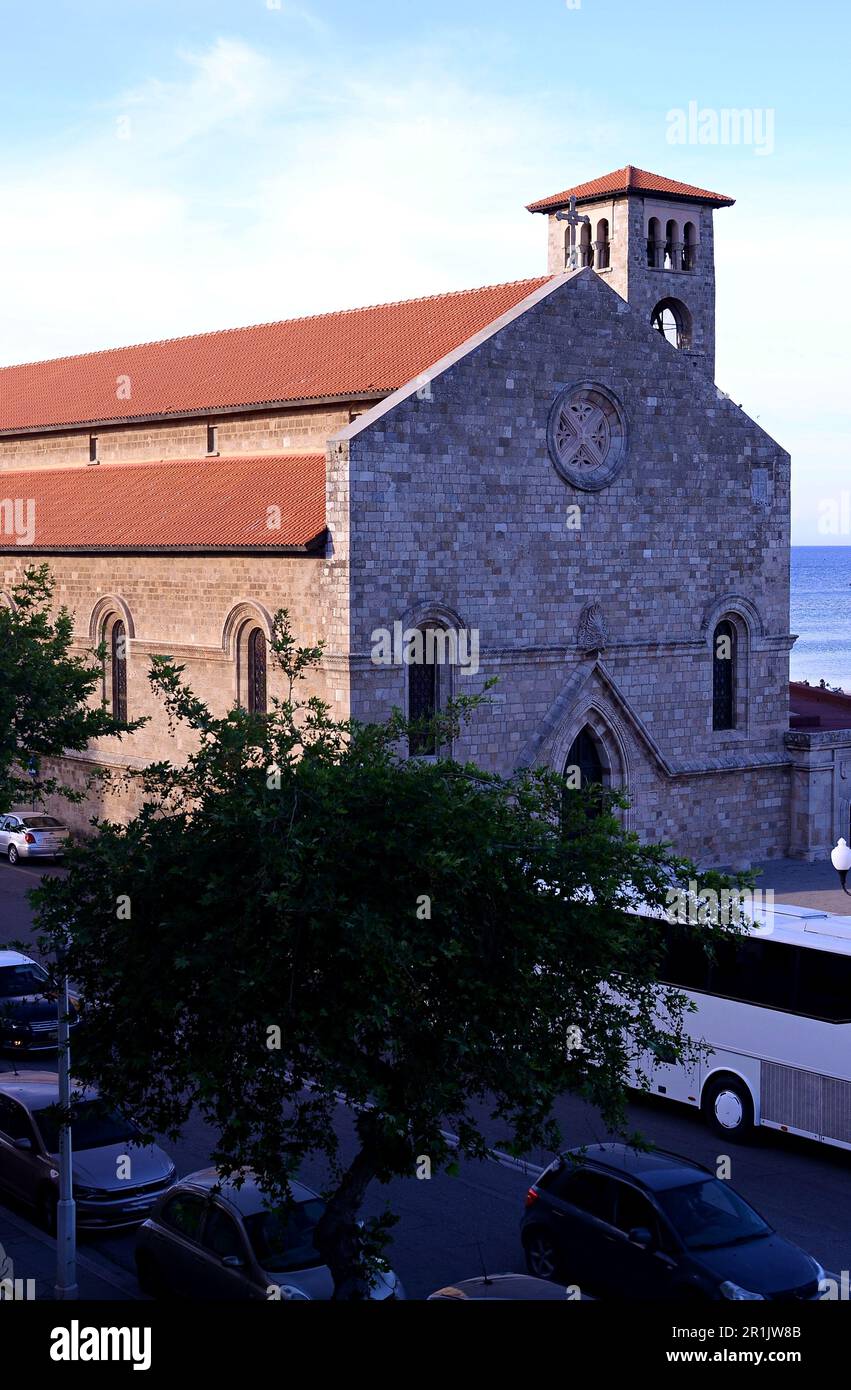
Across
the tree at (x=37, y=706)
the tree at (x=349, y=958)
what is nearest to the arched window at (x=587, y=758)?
the tree at (x=37, y=706)

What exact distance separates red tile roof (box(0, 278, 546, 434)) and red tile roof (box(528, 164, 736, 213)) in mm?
6435

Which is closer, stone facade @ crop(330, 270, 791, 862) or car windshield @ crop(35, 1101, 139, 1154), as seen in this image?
car windshield @ crop(35, 1101, 139, 1154)

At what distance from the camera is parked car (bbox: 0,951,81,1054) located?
80.0ft

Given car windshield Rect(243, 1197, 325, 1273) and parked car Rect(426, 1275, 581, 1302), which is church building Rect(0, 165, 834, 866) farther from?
parked car Rect(426, 1275, 581, 1302)

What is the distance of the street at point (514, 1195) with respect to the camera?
17.0 metres

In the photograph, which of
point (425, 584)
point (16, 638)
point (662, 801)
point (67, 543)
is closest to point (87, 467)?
point (67, 543)

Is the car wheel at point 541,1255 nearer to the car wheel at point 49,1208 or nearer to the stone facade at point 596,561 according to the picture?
the car wheel at point 49,1208

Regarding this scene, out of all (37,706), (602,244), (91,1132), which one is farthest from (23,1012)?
(602,244)

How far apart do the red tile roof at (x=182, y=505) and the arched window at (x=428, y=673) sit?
3171mm

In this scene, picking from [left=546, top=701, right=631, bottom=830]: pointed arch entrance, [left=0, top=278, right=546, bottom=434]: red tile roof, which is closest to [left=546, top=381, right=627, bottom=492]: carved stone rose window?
[left=0, top=278, right=546, bottom=434]: red tile roof

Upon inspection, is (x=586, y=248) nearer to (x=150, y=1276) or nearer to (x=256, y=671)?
(x=256, y=671)

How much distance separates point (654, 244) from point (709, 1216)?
32.0 metres

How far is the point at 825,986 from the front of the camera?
20250 millimetres

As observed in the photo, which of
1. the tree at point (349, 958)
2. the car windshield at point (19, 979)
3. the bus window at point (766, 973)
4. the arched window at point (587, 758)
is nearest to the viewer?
the tree at point (349, 958)
